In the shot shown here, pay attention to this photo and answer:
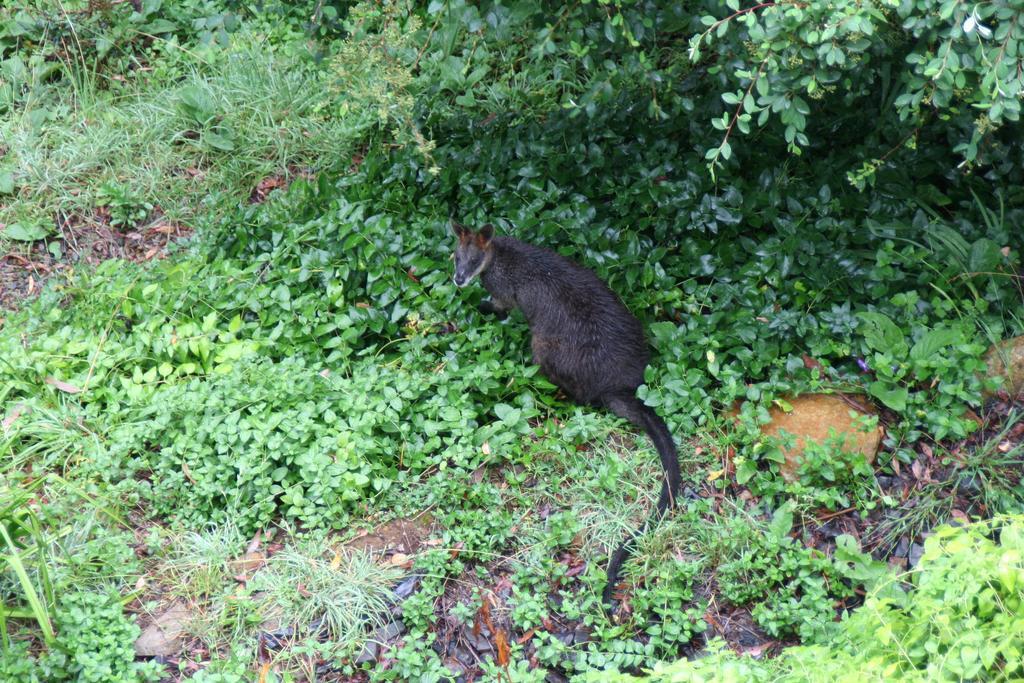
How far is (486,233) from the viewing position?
5.52 metres

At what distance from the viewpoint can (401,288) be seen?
18.7ft

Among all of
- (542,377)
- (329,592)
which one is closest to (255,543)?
(329,592)

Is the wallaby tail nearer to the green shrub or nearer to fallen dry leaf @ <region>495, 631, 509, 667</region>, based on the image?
fallen dry leaf @ <region>495, 631, 509, 667</region>

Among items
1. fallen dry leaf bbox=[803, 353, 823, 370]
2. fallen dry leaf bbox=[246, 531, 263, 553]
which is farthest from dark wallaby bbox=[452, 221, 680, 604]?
fallen dry leaf bbox=[246, 531, 263, 553]

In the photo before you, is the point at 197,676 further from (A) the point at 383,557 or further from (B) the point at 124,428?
(B) the point at 124,428

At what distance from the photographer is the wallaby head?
555 centimetres

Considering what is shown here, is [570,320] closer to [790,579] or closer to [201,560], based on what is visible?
[790,579]

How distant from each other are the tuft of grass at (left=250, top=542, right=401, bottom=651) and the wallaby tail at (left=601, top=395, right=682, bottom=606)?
1.01 meters

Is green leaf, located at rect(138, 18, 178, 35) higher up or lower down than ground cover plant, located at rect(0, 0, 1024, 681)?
higher up

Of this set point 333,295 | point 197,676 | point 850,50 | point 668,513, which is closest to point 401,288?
point 333,295

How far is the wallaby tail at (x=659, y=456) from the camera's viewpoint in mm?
4324

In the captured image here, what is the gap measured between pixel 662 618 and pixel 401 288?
257 centimetres

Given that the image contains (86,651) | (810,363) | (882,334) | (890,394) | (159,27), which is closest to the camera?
(86,651)

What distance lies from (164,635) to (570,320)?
2571mm
